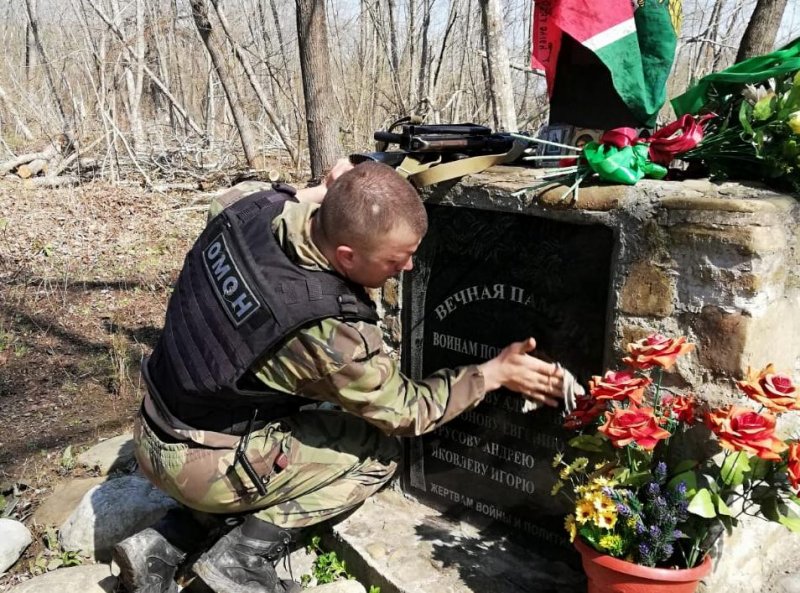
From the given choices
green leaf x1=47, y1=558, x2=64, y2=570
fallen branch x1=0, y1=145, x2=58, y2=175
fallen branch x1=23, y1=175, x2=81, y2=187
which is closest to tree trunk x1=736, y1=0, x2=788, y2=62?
green leaf x1=47, y1=558, x2=64, y2=570

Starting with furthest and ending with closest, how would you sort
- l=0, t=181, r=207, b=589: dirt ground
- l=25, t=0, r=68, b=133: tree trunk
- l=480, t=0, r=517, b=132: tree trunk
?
l=25, t=0, r=68, b=133: tree trunk < l=480, t=0, r=517, b=132: tree trunk < l=0, t=181, r=207, b=589: dirt ground

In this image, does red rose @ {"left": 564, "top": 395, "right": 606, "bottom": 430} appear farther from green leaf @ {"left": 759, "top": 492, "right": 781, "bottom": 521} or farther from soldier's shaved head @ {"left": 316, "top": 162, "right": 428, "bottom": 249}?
soldier's shaved head @ {"left": 316, "top": 162, "right": 428, "bottom": 249}

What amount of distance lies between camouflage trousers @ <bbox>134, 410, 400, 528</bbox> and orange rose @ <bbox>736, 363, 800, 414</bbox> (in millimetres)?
1329

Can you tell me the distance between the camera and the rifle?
238cm

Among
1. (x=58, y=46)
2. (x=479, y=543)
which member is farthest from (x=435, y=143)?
(x=58, y=46)

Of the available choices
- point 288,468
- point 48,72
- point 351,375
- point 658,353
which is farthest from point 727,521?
point 48,72

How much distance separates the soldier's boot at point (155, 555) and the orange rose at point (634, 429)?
1556 mm

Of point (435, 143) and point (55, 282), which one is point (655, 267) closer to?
point (435, 143)

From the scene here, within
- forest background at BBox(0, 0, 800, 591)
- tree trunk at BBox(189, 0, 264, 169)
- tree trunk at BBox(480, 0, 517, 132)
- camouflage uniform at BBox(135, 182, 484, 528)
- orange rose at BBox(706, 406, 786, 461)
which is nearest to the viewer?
orange rose at BBox(706, 406, 786, 461)

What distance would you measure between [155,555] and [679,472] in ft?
5.55

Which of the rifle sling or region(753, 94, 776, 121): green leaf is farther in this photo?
the rifle sling

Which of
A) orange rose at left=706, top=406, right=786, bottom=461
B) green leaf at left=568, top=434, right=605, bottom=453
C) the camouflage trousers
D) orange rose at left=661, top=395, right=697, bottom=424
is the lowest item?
the camouflage trousers

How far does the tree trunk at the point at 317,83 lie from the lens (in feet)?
14.4

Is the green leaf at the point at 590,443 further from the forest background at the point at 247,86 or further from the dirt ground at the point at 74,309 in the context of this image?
the forest background at the point at 247,86
